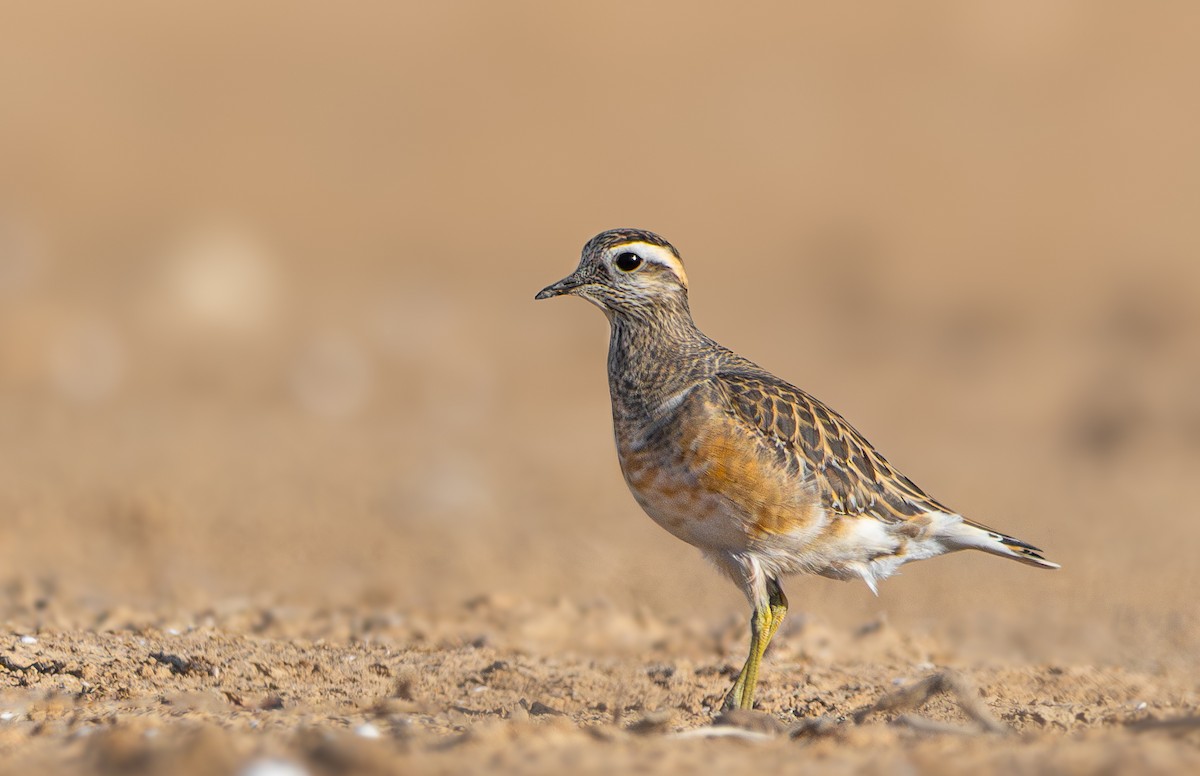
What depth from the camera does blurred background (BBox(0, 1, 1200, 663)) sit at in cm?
1045

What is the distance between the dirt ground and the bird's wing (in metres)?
0.91

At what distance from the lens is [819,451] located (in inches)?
252

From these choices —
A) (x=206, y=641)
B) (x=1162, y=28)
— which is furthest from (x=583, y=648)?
(x=1162, y=28)

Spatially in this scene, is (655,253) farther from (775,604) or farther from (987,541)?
(987,541)

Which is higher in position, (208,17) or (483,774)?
(208,17)

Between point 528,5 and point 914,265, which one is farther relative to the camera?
point 528,5

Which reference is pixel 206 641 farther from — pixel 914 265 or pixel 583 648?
pixel 914 265

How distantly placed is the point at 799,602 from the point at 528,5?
17048 millimetres

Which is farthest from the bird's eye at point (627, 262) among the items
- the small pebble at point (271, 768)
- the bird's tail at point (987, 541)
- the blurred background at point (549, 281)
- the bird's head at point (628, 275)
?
the small pebble at point (271, 768)

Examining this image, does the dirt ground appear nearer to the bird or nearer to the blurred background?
the blurred background

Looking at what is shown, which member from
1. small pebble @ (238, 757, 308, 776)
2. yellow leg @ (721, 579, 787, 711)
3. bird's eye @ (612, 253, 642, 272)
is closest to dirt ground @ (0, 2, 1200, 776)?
small pebble @ (238, 757, 308, 776)

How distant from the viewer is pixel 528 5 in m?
24.4

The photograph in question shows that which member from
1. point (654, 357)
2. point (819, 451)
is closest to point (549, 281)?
point (654, 357)

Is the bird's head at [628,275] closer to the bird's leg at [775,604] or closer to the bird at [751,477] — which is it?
the bird at [751,477]
